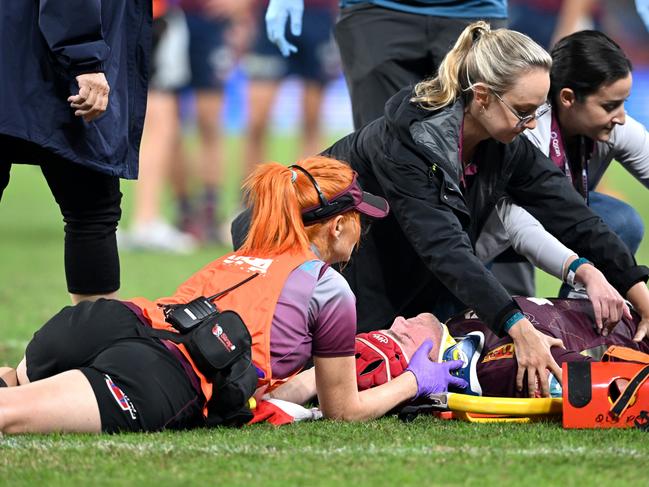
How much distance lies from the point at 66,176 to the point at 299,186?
0.77 meters

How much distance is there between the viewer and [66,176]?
4066 mm

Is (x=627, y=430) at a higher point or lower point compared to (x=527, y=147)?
lower

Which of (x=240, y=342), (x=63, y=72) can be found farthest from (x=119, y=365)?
(x=63, y=72)

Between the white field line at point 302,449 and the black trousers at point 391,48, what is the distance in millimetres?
2213

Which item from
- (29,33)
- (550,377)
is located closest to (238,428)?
(550,377)

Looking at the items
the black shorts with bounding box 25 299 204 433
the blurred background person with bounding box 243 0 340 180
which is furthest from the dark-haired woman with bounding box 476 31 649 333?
the blurred background person with bounding box 243 0 340 180

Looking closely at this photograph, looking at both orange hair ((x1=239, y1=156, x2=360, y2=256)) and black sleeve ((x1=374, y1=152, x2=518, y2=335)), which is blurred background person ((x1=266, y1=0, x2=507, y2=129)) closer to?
black sleeve ((x1=374, y1=152, x2=518, y2=335))

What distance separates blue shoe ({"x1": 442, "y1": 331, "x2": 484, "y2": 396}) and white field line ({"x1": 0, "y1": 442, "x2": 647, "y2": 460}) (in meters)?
0.71

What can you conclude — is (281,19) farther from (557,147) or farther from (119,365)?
(119,365)

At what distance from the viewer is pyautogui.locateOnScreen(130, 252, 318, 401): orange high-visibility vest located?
3.70 m

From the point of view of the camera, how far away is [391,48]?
5223 millimetres

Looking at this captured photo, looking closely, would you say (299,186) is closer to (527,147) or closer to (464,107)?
(464,107)

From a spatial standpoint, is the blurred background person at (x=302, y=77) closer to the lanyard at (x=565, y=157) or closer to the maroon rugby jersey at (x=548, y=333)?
the lanyard at (x=565, y=157)

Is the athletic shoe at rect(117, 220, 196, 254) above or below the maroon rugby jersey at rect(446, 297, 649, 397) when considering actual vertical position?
below
